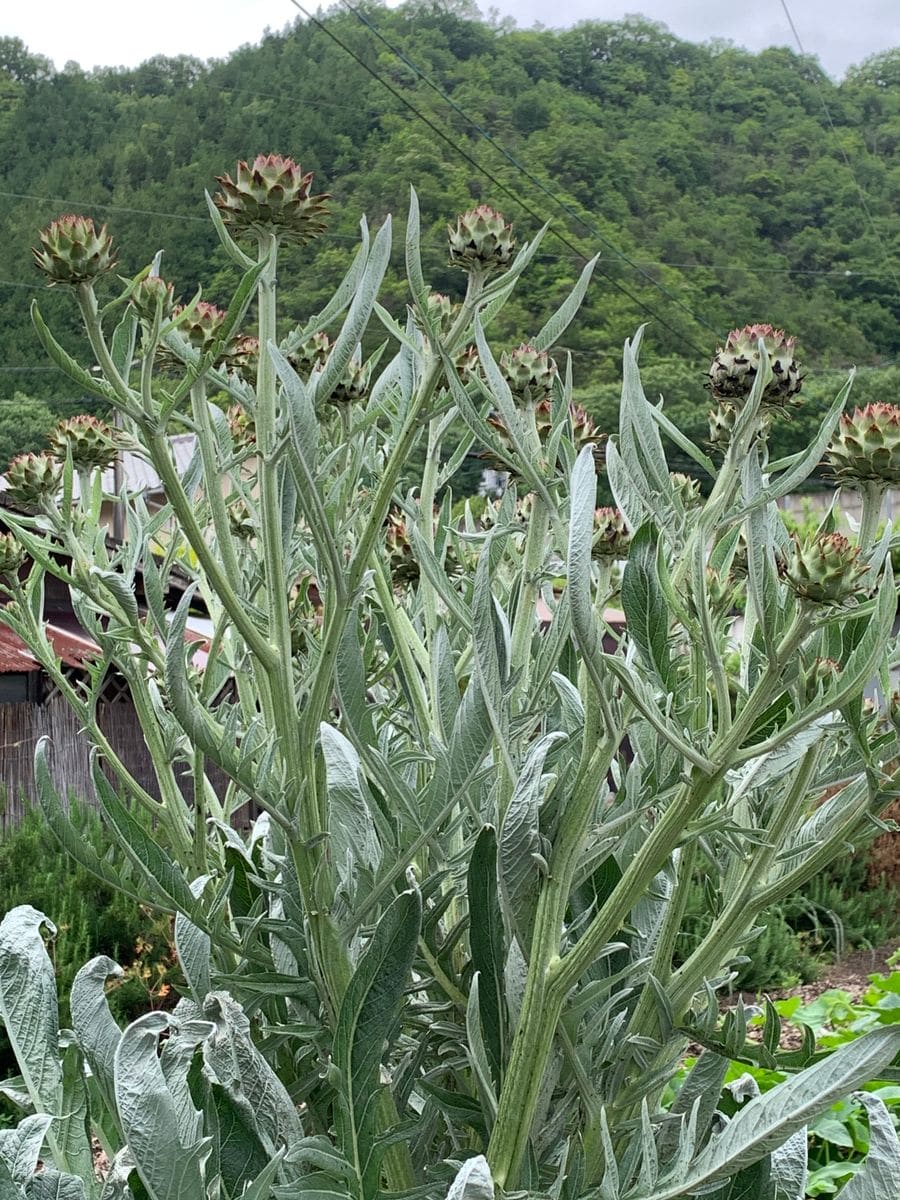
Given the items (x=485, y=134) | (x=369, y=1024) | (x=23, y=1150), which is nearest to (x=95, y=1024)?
(x=23, y=1150)

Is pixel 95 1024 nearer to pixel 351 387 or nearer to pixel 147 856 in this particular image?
pixel 147 856

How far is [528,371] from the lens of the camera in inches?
52.7

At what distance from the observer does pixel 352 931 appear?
101 cm

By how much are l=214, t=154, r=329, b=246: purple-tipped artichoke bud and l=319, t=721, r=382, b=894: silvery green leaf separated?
1.51 feet

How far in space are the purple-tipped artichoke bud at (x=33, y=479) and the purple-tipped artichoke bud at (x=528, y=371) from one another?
0.72 meters

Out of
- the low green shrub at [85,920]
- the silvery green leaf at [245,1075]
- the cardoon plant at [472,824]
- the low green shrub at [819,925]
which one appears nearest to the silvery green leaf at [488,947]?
the cardoon plant at [472,824]

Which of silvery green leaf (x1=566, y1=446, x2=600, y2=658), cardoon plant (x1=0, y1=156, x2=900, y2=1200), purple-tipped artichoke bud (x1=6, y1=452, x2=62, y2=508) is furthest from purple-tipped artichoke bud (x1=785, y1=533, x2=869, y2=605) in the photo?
purple-tipped artichoke bud (x1=6, y1=452, x2=62, y2=508)

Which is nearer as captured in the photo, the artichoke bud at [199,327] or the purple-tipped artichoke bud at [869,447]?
the purple-tipped artichoke bud at [869,447]

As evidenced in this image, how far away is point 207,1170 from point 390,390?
2.39ft

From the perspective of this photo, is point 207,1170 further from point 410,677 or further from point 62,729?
point 62,729

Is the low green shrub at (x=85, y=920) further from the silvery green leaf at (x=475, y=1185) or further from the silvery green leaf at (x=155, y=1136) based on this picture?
the silvery green leaf at (x=475, y=1185)

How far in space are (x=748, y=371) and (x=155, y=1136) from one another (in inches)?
32.9

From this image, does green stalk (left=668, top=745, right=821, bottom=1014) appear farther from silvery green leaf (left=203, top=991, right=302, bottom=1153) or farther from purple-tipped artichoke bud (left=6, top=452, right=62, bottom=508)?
purple-tipped artichoke bud (left=6, top=452, right=62, bottom=508)

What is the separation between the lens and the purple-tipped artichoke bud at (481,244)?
1204 mm
